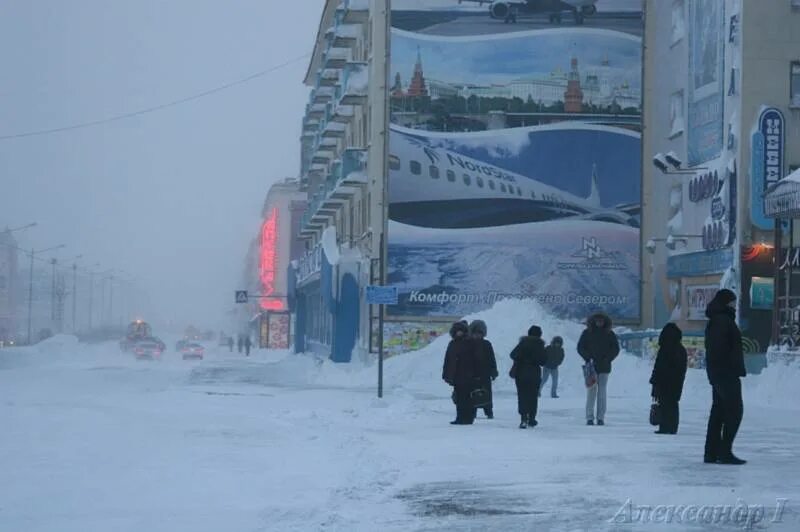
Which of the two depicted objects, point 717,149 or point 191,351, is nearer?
point 717,149

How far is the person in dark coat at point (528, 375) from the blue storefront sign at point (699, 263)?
58.3 ft

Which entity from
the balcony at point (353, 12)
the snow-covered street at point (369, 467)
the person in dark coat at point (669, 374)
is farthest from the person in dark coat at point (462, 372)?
the balcony at point (353, 12)

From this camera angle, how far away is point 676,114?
44.7m

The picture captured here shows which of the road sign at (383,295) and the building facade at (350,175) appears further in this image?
the building facade at (350,175)

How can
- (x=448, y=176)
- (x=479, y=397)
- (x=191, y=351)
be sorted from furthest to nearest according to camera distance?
(x=191, y=351), (x=448, y=176), (x=479, y=397)

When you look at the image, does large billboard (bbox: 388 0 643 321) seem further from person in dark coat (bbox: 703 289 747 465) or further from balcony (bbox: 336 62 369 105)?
person in dark coat (bbox: 703 289 747 465)

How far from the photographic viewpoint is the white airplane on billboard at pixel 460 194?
46.0 meters

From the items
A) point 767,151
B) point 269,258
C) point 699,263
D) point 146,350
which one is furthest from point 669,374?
point 269,258

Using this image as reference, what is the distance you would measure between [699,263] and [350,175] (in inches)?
553

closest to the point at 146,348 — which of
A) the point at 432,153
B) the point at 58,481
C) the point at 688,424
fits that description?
the point at 432,153

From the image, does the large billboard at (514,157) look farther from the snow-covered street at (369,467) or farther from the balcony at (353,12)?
the snow-covered street at (369,467)

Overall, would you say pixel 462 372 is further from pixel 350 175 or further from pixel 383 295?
pixel 350 175

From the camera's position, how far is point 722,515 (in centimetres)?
1070

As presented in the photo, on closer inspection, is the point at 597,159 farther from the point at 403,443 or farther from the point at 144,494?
the point at 144,494
